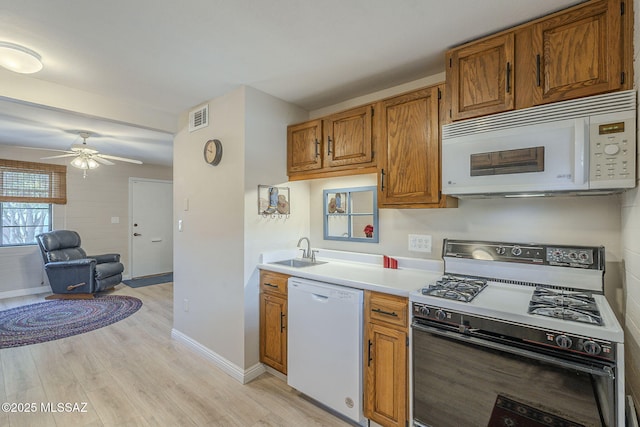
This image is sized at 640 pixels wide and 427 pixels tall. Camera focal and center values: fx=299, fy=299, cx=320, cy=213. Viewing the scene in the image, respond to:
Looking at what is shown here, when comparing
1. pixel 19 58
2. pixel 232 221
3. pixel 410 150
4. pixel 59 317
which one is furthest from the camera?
pixel 59 317

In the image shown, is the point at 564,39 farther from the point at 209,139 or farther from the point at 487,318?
the point at 209,139

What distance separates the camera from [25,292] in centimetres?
479

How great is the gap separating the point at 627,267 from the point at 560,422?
0.81 meters

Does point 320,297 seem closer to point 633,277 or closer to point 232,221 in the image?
point 232,221

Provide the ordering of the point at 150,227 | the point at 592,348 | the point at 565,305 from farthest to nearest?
1. the point at 150,227
2. the point at 565,305
3. the point at 592,348

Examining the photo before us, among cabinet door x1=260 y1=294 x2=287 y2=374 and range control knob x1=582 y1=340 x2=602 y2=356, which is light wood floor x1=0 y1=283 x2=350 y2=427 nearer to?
cabinet door x1=260 y1=294 x2=287 y2=374

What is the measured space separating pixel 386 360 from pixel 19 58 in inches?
116

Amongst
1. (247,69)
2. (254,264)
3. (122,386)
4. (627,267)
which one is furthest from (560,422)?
(122,386)

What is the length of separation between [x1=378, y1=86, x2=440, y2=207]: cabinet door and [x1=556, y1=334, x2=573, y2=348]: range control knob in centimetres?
94

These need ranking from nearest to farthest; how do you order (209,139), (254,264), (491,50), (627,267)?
1. (627,267)
2. (491,50)
3. (254,264)
4. (209,139)

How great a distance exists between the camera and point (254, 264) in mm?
2498

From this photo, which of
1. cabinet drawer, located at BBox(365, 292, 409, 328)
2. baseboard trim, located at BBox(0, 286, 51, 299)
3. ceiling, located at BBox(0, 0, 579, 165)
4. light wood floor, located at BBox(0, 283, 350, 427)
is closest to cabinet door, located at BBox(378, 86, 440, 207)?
ceiling, located at BBox(0, 0, 579, 165)

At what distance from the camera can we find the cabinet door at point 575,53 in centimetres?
136

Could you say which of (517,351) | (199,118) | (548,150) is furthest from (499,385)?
(199,118)
